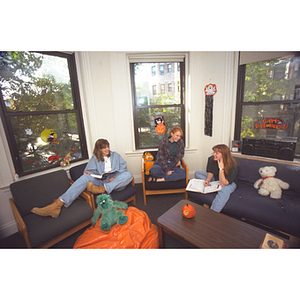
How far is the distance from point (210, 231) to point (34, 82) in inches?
117

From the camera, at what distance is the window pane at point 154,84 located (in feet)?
10.2

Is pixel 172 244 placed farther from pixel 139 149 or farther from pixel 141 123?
pixel 141 123

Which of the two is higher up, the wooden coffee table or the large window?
the large window

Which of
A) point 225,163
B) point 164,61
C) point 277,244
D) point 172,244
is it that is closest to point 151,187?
point 172,244

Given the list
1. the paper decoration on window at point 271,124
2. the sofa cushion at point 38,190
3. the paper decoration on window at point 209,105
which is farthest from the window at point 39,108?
the paper decoration on window at point 271,124

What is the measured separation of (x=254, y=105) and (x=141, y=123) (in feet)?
6.81

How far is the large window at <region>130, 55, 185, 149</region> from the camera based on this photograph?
313 centimetres

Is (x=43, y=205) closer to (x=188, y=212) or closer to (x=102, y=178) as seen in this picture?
(x=102, y=178)

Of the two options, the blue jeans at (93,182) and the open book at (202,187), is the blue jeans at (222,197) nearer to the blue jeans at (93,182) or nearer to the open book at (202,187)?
the open book at (202,187)

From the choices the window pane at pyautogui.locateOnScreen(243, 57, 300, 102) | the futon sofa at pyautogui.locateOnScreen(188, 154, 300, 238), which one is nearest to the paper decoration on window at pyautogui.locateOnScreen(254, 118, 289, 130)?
→ the window pane at pyautogui.locateOnScreen(243, 57, 300, 102)

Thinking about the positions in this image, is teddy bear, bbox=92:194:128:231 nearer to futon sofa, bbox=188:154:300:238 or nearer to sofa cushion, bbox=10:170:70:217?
sofa cushion, bbox=10:170:70:217

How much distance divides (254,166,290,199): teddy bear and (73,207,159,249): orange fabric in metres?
1.53

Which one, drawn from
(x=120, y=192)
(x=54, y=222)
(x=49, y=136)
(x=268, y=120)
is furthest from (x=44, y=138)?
(x=268, y=120)

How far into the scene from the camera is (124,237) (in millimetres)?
1531
